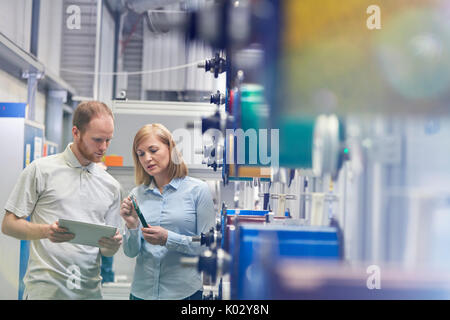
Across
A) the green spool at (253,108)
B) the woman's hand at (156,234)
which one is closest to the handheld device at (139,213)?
the woman's hand at (156,234)

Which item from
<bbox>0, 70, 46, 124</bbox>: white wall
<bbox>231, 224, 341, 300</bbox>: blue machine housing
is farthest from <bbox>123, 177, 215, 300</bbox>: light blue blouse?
<bbox>0, 70, 46, 124</bbox>: white wall

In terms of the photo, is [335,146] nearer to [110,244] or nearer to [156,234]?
[156,234]

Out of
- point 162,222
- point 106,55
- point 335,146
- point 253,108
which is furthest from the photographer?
point 106,55

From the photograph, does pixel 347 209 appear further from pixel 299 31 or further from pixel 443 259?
pixel 299 31

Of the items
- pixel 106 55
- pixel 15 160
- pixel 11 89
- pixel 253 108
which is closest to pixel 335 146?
pixel 253 108

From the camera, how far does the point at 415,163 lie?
96cm

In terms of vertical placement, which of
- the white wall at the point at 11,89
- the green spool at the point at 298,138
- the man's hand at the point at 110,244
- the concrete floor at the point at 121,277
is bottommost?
the concrete floor at the point at 121,277

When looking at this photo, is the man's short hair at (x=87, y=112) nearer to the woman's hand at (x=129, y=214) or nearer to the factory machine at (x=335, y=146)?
the woman's hand at (x=129, y=214)

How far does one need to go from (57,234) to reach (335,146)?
2.74ft

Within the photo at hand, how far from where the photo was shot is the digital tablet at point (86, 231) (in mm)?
1223

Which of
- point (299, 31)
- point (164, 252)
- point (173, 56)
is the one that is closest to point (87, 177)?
point (164, 252)

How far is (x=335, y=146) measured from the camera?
88 centimetres

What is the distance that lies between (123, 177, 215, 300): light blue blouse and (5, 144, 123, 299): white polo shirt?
90 mm
